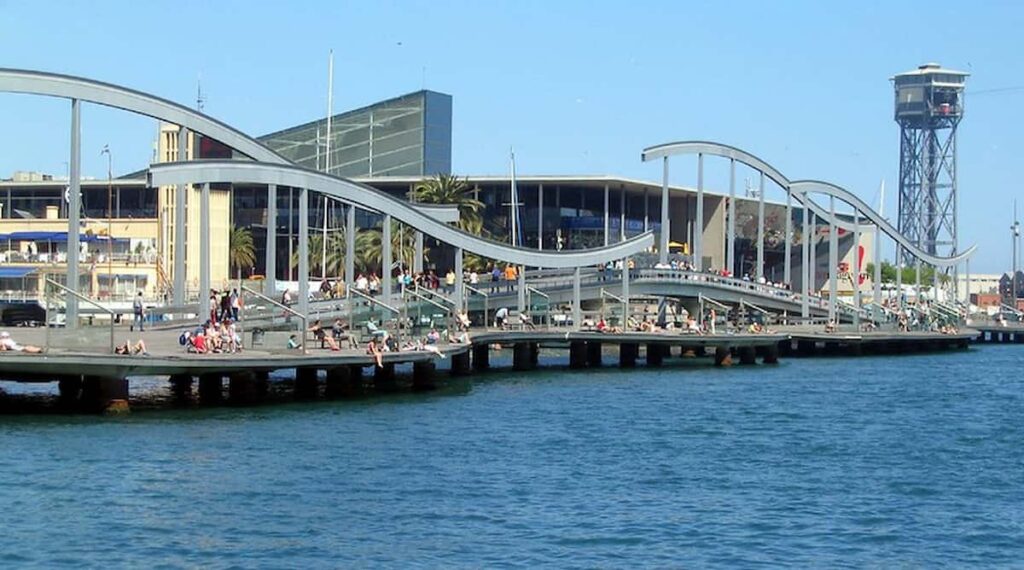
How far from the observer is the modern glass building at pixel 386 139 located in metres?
126

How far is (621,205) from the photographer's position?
404 feet

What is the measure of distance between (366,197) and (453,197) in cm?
5221

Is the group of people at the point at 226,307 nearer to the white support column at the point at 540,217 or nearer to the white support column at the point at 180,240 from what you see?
the white support column at the point at 180,240

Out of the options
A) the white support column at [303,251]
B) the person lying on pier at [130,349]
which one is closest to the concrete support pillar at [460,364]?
the white support column at [303,251]

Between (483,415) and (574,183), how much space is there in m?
71.7

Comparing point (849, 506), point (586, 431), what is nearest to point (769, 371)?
point (586, 431)

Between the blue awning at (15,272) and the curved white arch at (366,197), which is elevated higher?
the curved white arch at (366,197)

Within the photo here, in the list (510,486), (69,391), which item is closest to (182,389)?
(69,391)

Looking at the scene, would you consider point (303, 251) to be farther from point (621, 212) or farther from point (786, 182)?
point (621, 212)

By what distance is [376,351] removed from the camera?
173 feet

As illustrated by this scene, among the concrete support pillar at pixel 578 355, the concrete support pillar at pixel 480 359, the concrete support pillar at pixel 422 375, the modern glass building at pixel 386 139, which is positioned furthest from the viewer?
the modern glass building at pixel 386 139

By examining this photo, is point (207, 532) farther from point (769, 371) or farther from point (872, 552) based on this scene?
point (769, 371)

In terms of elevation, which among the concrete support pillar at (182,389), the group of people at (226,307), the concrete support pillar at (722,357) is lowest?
the concrete support pillar at (182,389)

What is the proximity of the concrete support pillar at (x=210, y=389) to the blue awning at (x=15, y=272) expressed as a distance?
4003 centimetres
